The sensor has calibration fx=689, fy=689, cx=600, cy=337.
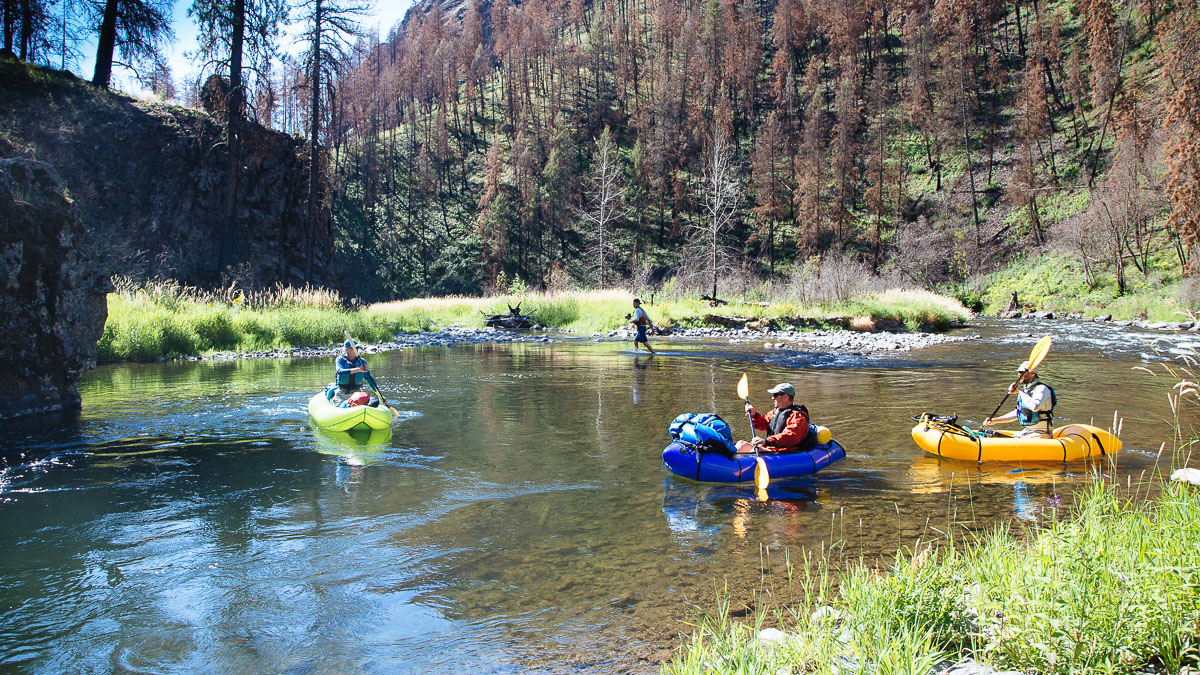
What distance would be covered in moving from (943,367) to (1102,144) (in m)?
40.7

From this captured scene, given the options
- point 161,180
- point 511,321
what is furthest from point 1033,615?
point 161,180

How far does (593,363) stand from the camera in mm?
18391

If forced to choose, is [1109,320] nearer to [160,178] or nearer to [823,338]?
[823,338]

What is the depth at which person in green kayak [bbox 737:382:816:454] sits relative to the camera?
7816mm

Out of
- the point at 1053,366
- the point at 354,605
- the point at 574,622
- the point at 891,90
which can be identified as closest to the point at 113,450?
the point at 354,605

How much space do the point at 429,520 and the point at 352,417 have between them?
3869 mm

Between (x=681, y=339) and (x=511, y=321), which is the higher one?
(x=511, y=321)

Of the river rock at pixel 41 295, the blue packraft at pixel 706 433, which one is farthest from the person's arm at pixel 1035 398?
the river rock at pixel 41 295

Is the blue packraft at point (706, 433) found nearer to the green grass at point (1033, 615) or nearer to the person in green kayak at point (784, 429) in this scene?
the person in green kayak at point (784, 429)

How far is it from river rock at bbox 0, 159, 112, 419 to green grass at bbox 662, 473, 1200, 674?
10.7m

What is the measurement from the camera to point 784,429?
7.90 meters

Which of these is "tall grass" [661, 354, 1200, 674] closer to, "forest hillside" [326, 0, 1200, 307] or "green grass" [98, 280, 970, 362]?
"green grass" [98, 280, 970, 362]

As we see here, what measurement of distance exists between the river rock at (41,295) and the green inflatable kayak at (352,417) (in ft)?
13.4

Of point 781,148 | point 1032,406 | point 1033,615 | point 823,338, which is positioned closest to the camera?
point 1033,615
